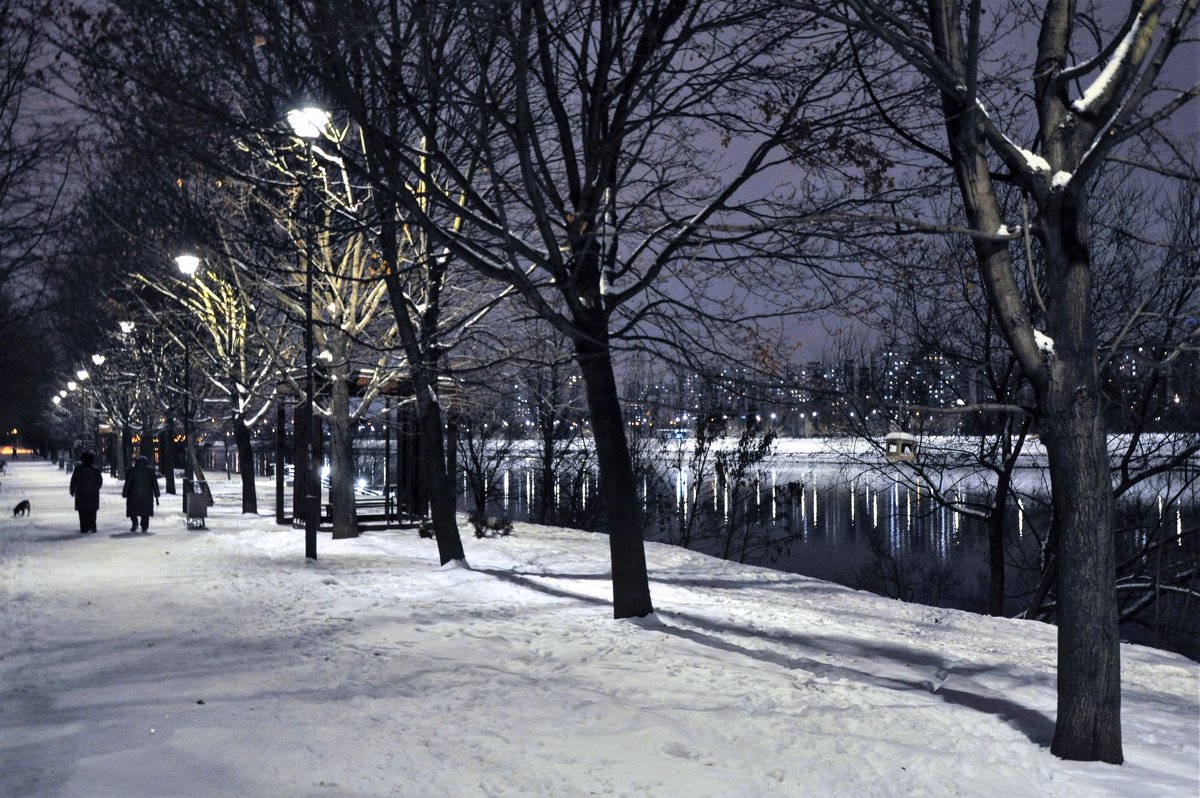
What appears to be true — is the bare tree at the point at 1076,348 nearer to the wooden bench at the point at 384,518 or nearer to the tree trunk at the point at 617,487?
the tree trunk at the point at 617,487

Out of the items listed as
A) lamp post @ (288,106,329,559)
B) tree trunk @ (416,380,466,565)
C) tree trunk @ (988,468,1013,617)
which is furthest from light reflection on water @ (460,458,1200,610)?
lamp post @ (288,106,329,559)

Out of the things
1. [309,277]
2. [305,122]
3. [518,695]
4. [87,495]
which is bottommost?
[518,695]

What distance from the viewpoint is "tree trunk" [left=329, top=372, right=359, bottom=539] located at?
20875mm

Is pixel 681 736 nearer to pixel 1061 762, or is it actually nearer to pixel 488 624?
pixel 1061 762

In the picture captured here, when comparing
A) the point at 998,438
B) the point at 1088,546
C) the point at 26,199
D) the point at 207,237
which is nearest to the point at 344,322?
the point at 207,237

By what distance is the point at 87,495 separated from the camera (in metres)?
22.2

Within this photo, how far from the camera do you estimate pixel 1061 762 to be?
283 inches

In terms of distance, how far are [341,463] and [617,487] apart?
11.2 m

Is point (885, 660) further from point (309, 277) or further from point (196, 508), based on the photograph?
point (196, 508)

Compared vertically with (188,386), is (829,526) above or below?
below

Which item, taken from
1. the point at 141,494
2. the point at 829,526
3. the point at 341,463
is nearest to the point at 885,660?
the point at 341,463

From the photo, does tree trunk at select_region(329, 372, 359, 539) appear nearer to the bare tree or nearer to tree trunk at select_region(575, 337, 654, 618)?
tree trunk at select_region(575, 337, 654, 618)

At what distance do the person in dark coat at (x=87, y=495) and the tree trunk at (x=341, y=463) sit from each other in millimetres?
5207

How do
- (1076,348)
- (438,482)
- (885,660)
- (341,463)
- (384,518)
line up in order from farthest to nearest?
(384,518) < (341,463) < (438,482) < (885,660) < (1076,348)
